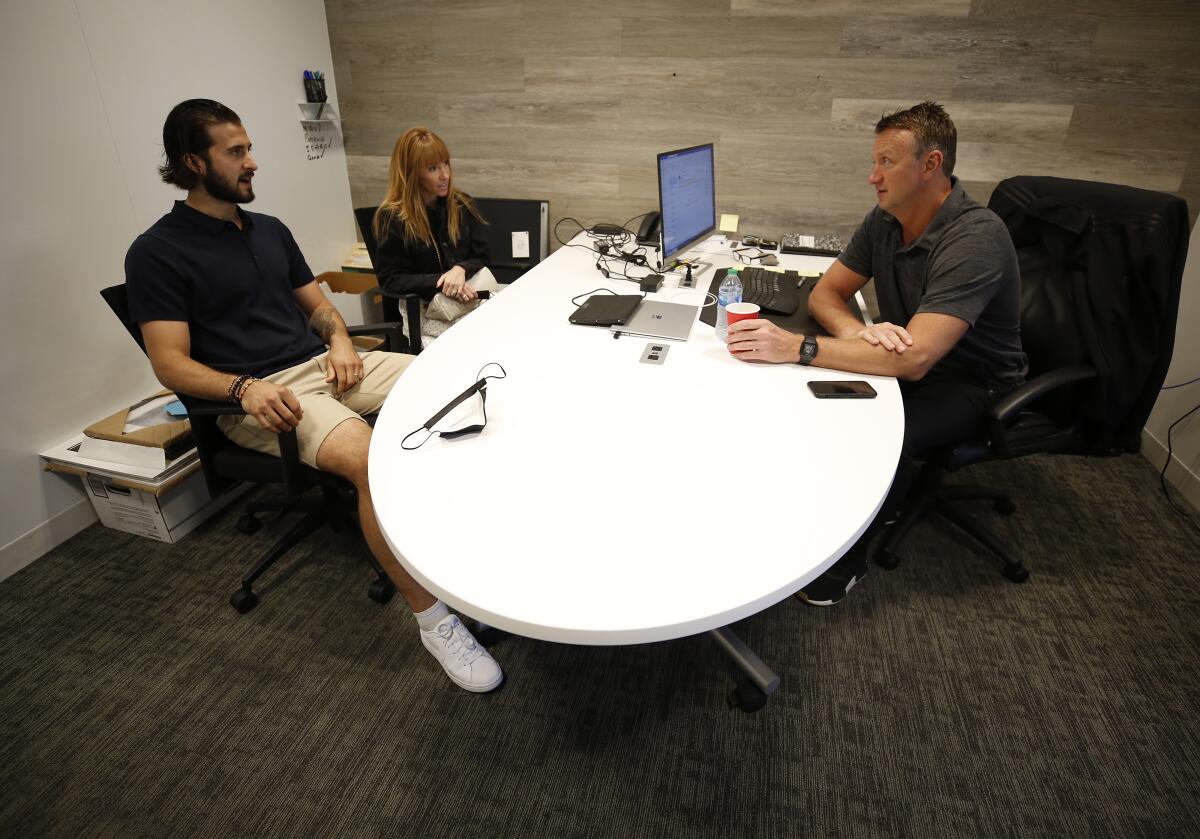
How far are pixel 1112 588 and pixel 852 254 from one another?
1347 mm

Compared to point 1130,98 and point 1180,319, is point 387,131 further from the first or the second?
point 1180,319

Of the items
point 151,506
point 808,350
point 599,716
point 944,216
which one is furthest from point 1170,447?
point 151,506

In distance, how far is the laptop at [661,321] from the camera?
1.64m

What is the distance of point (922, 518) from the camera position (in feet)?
6.63

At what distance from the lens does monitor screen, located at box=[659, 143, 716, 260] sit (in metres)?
2.04

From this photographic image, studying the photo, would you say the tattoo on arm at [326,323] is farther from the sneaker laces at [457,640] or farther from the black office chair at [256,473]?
the sneaker laces at [457,640]

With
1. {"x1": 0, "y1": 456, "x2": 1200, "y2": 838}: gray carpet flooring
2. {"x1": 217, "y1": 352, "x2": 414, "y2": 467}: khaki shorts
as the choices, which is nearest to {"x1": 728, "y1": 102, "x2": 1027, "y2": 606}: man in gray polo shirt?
{"x1": 0, "y1": 456, "x2": 1200, "y2": 838}: gray carpet flooring

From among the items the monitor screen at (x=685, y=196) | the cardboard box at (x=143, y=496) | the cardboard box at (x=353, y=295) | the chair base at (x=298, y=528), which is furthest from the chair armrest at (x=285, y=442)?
the monitor screen at (x=685, y=196)

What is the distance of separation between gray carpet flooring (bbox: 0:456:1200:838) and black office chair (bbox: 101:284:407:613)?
8 centimetres

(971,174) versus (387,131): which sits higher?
(387,131)

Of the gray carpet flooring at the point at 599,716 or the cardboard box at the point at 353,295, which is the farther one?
the cardboard box at the point at 353,295

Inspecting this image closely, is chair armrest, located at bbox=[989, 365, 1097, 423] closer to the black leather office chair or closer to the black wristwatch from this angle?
the black wristwatch

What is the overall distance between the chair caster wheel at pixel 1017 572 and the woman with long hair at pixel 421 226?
211cm

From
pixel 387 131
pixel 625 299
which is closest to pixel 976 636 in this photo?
pixel 625 299
